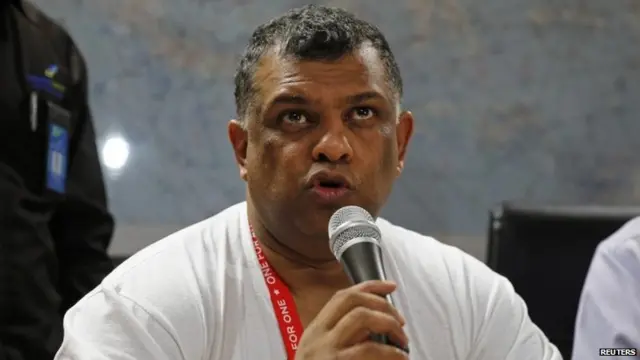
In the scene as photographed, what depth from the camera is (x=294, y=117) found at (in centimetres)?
133

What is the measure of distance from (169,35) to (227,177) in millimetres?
465

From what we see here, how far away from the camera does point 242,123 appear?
4.78 feet

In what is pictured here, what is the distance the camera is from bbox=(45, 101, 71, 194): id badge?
1930 mm

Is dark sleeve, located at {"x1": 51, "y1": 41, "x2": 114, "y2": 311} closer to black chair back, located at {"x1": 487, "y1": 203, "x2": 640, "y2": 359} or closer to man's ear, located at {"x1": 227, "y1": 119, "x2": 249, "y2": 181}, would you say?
man's ear, located at {"x1": 227, "y1": 119, "x2": 249, "y2": 181}

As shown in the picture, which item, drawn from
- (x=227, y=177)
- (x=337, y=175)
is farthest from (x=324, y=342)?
A: (x=227, y=177)

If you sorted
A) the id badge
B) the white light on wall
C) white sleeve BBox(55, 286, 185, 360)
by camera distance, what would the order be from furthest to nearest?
the white light on wall < the id badge < white sleeve BBox(55, 286, 185, 360)

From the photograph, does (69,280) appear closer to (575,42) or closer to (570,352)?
(570,352)

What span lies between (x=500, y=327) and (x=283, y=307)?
367mm

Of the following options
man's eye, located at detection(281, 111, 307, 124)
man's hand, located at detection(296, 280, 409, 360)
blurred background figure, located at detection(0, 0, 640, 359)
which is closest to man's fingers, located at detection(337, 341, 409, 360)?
man's hand, located at detection(296, 280, 409, 360)

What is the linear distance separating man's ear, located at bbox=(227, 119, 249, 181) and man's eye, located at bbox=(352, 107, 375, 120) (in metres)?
0.21

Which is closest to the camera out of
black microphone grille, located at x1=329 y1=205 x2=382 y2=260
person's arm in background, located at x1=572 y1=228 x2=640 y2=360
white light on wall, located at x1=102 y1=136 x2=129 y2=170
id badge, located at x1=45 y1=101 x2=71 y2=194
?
black microphone grille, located at x1=329 y1=205 x2=382 y2=260

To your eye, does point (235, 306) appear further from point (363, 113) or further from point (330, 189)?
point (363, 113)

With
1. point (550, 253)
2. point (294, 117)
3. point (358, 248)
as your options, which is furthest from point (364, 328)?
point (550, 253)

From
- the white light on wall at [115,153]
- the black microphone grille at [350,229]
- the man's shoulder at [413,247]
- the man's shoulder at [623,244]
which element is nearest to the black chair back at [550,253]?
the man's shoulder at [623,244]
